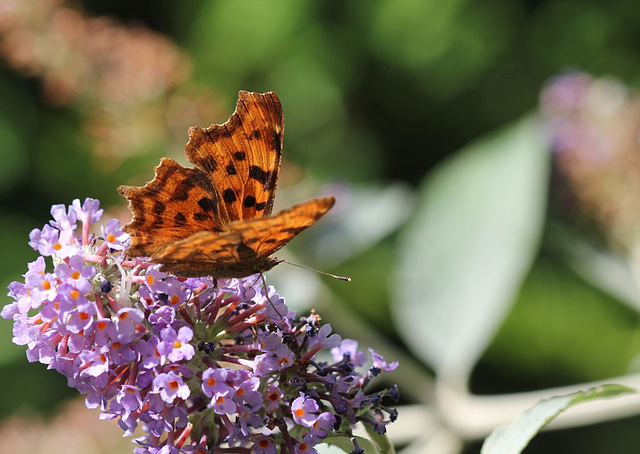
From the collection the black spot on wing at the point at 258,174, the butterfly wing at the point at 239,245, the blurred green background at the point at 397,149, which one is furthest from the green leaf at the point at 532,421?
the blurred green background at the point at 397,149

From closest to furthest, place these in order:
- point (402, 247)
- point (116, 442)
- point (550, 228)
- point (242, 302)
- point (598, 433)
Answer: point (242, 302)
point (116, 442)
point (402, 247)
point (550, 228)
point (598, 433)

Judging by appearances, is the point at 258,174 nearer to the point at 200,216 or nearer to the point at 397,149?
the point at 200,216

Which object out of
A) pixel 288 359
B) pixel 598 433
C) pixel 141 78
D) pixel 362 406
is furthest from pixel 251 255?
pixel 598 433

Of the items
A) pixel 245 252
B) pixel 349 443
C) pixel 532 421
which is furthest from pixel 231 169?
pixel 532 421

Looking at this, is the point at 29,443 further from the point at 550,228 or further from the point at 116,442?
the point at 550,228

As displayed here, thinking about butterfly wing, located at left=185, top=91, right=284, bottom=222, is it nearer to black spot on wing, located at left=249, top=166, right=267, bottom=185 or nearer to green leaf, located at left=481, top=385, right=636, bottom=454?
black spot on wing, located at left=249, top=166, right=267, bottom=185

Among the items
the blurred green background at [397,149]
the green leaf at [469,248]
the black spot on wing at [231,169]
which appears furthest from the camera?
the blurred green background at [397,149]

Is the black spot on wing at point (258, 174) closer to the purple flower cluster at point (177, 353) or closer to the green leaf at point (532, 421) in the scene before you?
the purple flower cluster at point (177, 353)

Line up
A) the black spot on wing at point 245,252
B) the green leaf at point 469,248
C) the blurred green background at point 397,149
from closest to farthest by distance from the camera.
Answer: the black spot on wing at point 245,252
the green leaf at point 469,248
the blurred green background at point 397,149
